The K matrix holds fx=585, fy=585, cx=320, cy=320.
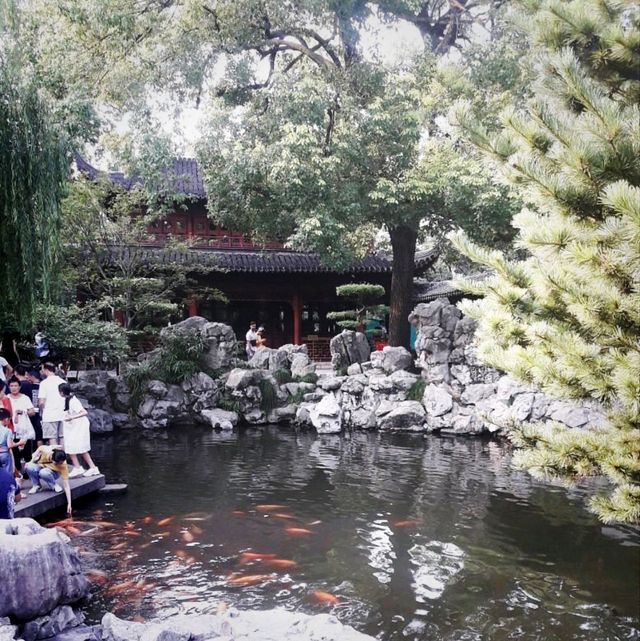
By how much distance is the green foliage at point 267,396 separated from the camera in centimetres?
1500

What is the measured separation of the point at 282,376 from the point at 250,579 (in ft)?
32.5

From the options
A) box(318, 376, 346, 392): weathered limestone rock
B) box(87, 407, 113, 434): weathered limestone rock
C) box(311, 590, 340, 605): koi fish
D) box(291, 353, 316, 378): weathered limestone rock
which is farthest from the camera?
box(291, 353, 316, 378): weathered limestone rock

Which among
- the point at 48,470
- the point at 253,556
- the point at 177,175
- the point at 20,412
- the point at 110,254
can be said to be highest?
the point at 177,175

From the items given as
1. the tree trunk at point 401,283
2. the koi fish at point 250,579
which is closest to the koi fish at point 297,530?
the koi fish at point 250,579

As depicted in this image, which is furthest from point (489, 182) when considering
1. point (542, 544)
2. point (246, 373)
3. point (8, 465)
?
point (8, 465)

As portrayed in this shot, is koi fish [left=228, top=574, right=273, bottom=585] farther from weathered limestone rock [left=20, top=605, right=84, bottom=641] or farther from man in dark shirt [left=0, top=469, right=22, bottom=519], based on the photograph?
man in dark shirt [left=0, top=469, right=22, bottom=519]

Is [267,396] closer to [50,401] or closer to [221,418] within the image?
[221,418]

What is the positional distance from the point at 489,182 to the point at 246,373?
7454 millimetres

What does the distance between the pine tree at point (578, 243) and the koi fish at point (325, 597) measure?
2134 mm

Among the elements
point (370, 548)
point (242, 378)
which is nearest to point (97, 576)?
point (370, 548)

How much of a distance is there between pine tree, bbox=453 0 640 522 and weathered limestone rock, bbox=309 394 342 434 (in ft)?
30.5

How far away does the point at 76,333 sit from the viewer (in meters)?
12.3

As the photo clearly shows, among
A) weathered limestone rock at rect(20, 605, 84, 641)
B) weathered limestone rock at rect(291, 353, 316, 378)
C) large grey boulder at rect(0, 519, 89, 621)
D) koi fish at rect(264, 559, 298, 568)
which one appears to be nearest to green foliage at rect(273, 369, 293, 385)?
weathered limestone rock at rect(291, 353, 316, 378)

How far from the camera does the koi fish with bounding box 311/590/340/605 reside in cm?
523
